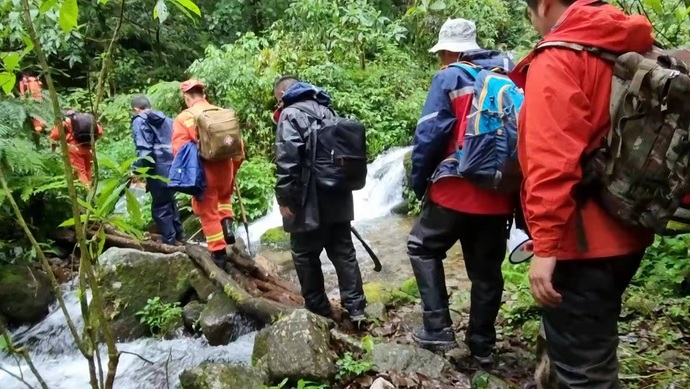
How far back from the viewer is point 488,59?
3805 mm

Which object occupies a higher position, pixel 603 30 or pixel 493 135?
pixel 603 30

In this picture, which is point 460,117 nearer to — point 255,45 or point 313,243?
point 313,243

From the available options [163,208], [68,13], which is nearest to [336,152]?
[68,13]

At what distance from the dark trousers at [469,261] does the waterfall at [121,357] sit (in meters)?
1.85

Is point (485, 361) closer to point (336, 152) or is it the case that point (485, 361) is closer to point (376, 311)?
point (376, 311)

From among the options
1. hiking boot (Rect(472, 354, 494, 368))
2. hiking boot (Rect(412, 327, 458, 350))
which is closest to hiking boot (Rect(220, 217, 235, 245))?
hiking boot (Rect(412, 327, 458, 350))

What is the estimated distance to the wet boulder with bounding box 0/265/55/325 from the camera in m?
6.36

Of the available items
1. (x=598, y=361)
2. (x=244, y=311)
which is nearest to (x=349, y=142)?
(x=244, y=311)

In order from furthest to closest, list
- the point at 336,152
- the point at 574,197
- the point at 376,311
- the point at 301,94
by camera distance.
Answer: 1. the point at 376,311
2. the point at 301,94
3. the point at 336,152
4. the point at 574,197

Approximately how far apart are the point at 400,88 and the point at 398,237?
619 centimetres

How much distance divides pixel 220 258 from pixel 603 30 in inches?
192

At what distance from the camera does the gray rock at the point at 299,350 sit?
12.0 ft

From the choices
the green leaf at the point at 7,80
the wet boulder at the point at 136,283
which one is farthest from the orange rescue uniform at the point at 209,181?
the green leaf at the point at 7,80

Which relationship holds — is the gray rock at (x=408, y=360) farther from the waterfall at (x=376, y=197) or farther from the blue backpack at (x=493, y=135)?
the waterfall at (x=376, y=197)
